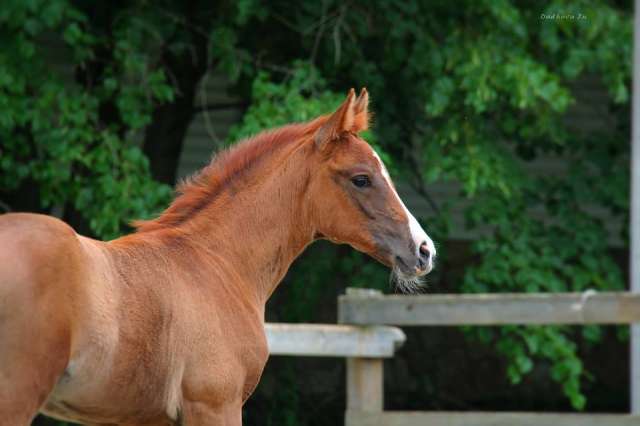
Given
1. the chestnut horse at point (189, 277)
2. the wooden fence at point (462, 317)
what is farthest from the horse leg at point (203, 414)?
the wooden fence at point (462, 317)

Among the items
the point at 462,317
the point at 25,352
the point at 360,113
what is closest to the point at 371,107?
the point at 462,317

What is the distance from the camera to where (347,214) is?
14.8 ft

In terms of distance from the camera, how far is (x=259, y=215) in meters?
4.52

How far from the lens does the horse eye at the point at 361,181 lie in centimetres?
444

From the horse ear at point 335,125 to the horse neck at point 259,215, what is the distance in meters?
0.08

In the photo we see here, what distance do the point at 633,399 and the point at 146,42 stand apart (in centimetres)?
439

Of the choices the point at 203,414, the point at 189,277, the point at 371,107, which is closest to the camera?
the point at 203,414

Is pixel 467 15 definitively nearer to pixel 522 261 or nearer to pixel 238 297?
pixel 522 261

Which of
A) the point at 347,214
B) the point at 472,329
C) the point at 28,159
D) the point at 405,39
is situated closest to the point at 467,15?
the point at 405,39

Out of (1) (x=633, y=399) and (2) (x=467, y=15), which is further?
(2) (x=467, y=15)

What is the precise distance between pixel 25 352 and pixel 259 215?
1.29 metres

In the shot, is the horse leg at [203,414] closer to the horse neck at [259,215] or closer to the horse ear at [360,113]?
the horse neck at [259,215]

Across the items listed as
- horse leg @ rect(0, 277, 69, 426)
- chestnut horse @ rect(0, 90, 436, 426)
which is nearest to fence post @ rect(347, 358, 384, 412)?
chestnut horse @ rect(0, 90, 436, 426)

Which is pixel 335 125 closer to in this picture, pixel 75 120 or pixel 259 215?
pixel 259 215
